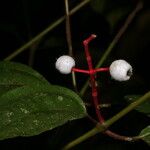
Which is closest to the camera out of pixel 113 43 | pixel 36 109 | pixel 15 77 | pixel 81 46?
pixel 36 109

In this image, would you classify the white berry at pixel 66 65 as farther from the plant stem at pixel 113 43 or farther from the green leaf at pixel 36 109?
the plant stem at pixel 113 43

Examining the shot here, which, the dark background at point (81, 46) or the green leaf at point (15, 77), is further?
the dark background at point (81, 46)

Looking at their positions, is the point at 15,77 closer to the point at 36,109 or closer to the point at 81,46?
the point at 36,109

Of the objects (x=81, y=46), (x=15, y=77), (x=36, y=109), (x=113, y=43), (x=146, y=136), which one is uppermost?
(x=81, y=46)

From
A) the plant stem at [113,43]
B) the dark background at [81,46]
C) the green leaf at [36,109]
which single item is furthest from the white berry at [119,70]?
the plant stem at [113,43]

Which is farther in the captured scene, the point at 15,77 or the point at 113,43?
the point at 113,43

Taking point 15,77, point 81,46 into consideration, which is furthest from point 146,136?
point 81,46

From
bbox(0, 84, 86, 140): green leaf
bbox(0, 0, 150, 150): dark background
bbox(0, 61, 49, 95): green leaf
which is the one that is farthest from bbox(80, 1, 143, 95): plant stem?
bbox(0, 84, 86, 140): green leaf
